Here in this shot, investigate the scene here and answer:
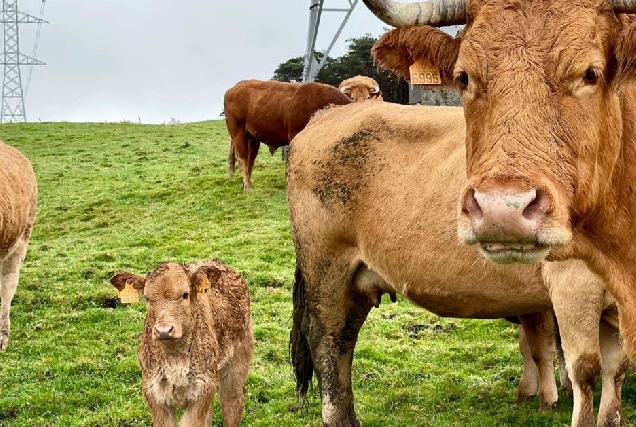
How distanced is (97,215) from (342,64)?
1841 cm

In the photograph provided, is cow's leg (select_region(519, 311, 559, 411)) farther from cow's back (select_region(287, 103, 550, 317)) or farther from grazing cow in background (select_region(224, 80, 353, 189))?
grazing cow in background (select_region(224, 80, 353, 189))

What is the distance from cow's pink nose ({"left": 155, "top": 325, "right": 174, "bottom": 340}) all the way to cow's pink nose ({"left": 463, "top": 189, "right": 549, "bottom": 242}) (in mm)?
3695

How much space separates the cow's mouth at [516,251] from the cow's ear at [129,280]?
422 centimetres

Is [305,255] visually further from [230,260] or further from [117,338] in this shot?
[230,260]

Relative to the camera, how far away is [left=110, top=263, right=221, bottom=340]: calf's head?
Answer: 252 inches

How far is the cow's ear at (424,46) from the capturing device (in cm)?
407

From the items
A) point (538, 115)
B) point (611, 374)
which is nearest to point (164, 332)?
point (611, 374)

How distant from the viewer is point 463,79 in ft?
11.9

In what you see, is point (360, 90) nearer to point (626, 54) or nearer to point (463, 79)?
point (463, 79)

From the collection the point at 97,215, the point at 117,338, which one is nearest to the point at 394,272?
the point at 117,338

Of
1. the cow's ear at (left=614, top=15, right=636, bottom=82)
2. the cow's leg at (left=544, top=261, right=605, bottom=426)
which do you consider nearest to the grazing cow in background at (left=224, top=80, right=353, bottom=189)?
the cow's leg at (left=544, top=261, right=605, bottom=426)

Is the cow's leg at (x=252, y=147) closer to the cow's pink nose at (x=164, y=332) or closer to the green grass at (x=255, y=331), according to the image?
the green grass at (x=255, y=331)

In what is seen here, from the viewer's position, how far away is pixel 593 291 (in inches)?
203

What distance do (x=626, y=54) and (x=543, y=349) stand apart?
4013mm
